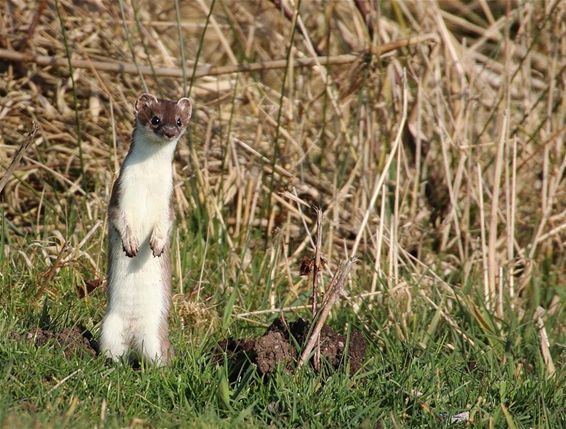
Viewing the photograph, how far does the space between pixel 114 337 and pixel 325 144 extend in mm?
3229

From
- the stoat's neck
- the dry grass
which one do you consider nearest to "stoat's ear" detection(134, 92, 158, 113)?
the stoat's neck

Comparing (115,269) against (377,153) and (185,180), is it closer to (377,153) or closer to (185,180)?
(185,180)

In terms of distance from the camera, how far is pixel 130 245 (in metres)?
4.83

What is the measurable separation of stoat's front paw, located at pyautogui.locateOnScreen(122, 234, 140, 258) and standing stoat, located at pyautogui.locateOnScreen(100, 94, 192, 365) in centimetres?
3

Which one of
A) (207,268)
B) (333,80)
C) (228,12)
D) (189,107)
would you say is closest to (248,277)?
(207,268)

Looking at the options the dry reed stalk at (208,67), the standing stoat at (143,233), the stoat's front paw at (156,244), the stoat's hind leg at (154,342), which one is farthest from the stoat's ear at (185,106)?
the dry reed stalk at (208,67)

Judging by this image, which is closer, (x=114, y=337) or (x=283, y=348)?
(x=283, y=348)

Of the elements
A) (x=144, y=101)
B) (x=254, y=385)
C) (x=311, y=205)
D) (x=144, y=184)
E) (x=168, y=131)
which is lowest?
(x=311, y=205)

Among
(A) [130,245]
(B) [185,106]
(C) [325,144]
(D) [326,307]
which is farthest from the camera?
(C) [325,144]

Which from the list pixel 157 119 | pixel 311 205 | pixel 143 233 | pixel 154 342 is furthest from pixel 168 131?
pixel 311 205

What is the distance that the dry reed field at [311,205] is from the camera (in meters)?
4.70

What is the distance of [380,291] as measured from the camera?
20.0 ft

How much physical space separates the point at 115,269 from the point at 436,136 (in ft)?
11.7

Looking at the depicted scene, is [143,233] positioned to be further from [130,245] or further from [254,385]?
[254,385]
